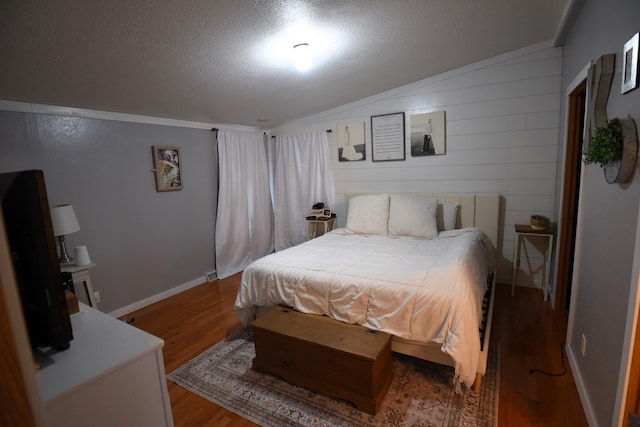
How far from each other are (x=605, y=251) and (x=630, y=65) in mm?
858

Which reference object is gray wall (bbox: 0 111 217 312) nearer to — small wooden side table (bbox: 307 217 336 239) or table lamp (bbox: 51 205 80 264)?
table lamp (bbox: 51 205 80 264)

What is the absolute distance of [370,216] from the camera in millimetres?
3566

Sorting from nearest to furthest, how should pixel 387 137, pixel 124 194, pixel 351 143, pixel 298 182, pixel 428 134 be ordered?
1. pixel 124 194
2. pixel 428 134
3. pixel 387 137
4. pixel 351 143
5. pixel 298 182

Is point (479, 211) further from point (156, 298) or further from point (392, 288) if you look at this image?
point (156, 298)

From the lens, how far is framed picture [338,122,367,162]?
4.02m

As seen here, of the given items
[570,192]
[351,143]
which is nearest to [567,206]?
[570,192]

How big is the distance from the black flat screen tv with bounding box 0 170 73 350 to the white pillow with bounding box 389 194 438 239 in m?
2.97

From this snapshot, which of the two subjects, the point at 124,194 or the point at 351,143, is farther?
the point at 351,143

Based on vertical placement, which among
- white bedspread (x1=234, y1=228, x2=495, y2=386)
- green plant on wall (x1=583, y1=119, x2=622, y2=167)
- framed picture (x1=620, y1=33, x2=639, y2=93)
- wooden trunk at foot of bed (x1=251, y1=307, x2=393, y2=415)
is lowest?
wooden trunk at foot of bed (x1=251, y1=307, x2=393, y2=415)

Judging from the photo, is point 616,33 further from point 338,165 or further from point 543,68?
point 338,165

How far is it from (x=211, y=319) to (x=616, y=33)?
11.2 ft

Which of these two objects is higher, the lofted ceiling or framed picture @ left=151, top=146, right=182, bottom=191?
the lofted ceiling

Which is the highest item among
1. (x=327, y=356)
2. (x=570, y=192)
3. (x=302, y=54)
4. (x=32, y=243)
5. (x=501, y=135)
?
→ (x=302, y=54)

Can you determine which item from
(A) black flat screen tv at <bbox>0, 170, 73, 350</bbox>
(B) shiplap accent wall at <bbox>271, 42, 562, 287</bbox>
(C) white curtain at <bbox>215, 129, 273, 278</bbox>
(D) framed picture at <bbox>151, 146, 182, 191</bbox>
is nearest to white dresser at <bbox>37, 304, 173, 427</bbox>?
(A) black flat screen tv at <bbox>0, 170, 73, 350</bbox>
